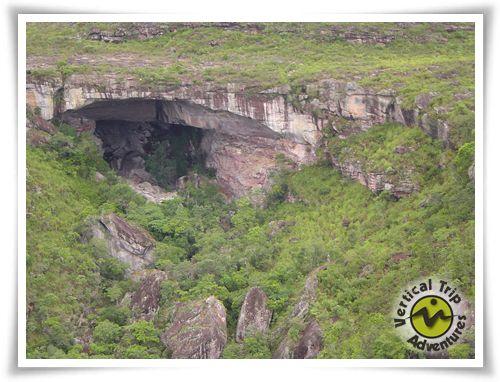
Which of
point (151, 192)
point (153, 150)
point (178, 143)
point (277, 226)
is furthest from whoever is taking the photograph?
point (153, 150)

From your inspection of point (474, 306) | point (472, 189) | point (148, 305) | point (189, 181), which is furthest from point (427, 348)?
point (189, 181)

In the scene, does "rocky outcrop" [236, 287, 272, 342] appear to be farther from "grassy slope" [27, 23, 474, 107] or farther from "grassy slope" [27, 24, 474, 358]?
"grassy slope" [27, 23, 474, 107]

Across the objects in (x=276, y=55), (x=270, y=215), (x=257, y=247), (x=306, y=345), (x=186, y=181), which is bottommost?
(x=306, y=345)

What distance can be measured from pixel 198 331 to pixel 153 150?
38.0ft

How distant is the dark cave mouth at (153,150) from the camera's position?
39906 mm

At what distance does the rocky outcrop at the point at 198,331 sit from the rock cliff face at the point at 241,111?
6493 mm

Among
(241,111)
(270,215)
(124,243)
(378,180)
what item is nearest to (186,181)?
(241,111)

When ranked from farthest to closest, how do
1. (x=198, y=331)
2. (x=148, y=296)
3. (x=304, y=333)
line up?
1. (x=148, y=296)
2. (x=198, y=331)
3. (x=304, y=333)

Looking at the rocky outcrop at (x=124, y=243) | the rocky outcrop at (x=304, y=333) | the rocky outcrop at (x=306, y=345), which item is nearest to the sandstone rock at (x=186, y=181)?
the rocky outcrop at (x=124, y=243)

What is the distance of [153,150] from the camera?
134 ft

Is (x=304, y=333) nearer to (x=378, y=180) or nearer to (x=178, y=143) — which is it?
(x=378, y=180)

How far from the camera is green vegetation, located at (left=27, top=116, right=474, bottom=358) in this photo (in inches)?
1187

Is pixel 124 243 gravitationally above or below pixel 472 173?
below

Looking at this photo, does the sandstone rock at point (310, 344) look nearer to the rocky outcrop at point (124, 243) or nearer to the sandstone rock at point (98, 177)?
the rocky outcrop at point (124, 243)
